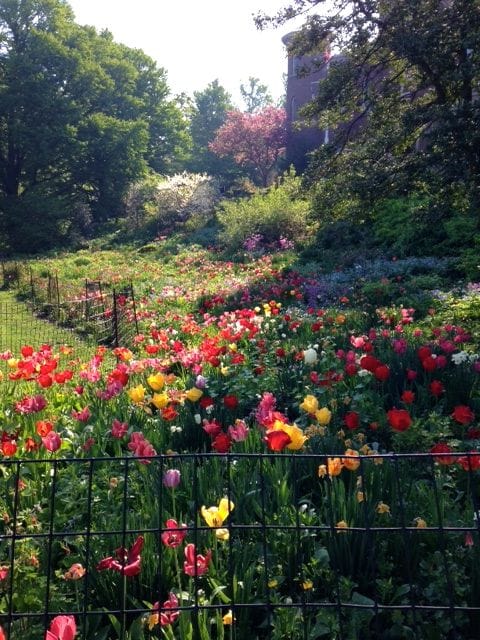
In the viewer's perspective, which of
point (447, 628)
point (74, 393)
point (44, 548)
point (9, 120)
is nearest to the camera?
point (447, 628)

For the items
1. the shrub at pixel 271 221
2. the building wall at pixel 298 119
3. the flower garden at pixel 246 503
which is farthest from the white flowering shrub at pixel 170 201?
the flower garden at pixel 246 503

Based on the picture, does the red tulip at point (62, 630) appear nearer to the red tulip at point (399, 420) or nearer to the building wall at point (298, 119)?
the red tulip at point (399, 420)

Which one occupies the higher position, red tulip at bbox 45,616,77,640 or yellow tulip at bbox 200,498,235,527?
yellow tulip at bbox 200,498,235,527

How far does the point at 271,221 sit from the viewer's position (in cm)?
1697

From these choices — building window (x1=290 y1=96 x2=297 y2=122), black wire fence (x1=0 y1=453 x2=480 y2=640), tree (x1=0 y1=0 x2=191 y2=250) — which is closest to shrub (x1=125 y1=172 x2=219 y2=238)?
tree (x1=0 y1=0 x2=191 y2=250)

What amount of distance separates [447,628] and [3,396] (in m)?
3.65

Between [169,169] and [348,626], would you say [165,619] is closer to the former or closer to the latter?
[348,626]

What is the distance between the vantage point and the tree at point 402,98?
22.8 feet

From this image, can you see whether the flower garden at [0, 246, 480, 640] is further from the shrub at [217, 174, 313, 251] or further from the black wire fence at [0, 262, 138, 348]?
the shrub at [217, 174, 313, 251]

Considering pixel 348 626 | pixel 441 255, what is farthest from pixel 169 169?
pixel 348 626

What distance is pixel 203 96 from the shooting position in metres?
56.6

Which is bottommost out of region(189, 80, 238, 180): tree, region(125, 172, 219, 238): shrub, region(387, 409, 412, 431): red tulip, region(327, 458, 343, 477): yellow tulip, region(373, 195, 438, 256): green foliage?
region(327, 458, 343, 477): yellow tulip

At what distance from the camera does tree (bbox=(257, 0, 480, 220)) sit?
6.94m

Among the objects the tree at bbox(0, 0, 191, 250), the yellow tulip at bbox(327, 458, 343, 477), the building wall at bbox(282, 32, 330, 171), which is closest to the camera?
the yellow tulip at bbox(327, 458, 343, 477)
